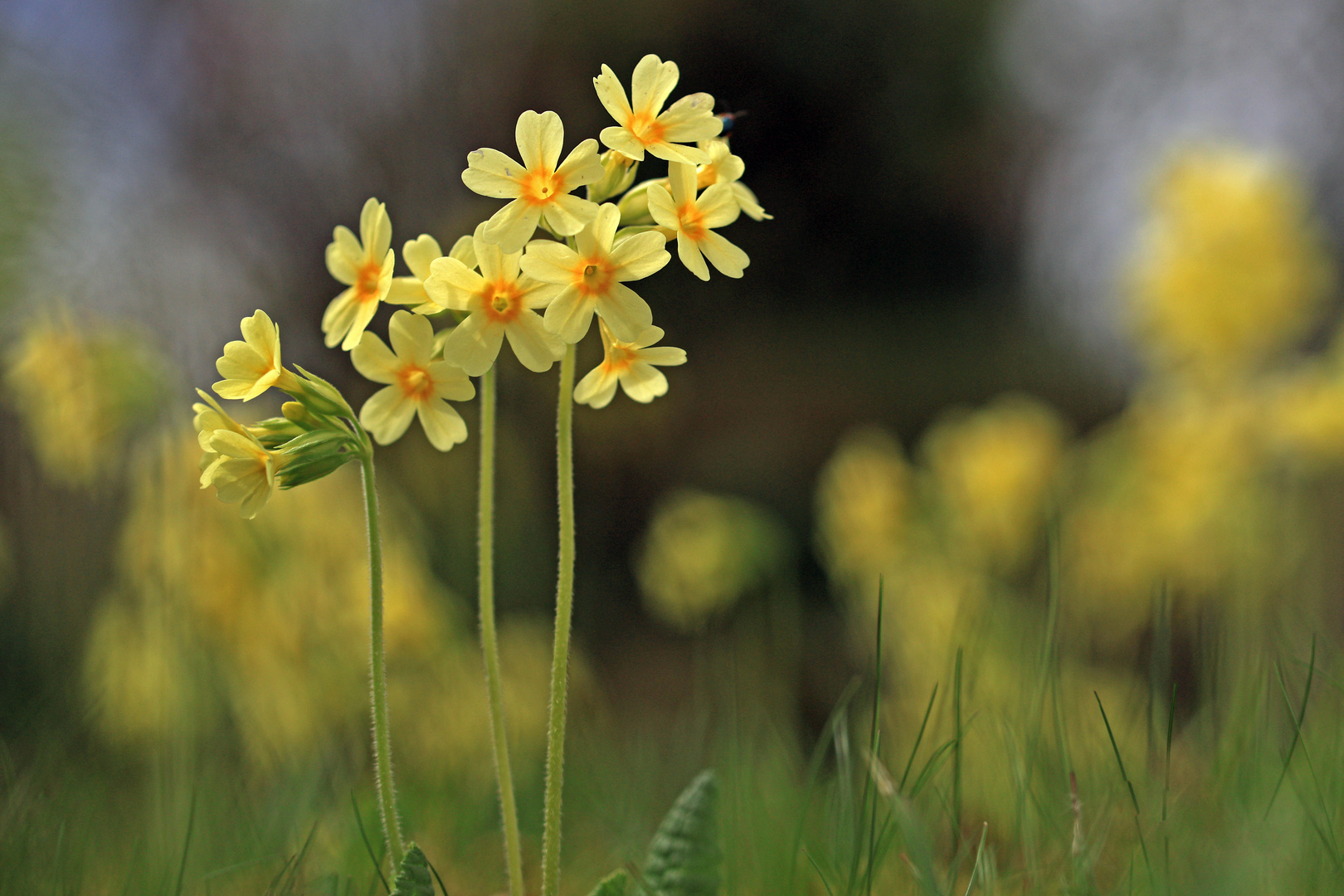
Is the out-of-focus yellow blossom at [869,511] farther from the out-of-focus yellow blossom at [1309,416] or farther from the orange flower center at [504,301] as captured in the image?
the orange flower center at [504,301]

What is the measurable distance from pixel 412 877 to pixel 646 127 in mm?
682

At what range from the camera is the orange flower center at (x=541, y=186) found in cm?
76

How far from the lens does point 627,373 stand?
33.4 inches

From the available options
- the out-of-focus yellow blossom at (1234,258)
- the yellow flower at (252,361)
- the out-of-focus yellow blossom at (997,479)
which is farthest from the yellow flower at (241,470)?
the out-of-focus yellow blossom at (1234,258)

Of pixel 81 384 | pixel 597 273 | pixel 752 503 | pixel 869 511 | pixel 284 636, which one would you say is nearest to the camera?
pixel 597 273

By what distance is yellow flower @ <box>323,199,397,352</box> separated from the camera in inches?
32.2

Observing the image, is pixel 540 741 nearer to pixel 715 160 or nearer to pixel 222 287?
pixel 222 287

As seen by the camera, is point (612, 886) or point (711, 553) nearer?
point (612, 886)

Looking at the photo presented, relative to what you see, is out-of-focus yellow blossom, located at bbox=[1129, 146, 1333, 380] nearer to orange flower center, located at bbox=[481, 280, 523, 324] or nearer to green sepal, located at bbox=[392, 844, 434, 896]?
orange flower center, located at bbox=[481, 280, 523, 324]

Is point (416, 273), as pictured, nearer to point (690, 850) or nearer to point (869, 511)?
point (690, 850)

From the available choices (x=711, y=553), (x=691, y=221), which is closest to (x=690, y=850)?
(x=691, y=221)

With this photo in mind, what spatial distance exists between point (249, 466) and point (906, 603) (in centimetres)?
204

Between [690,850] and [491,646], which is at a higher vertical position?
[491,646]

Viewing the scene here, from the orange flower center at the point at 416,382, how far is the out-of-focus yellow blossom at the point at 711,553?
1418mm
